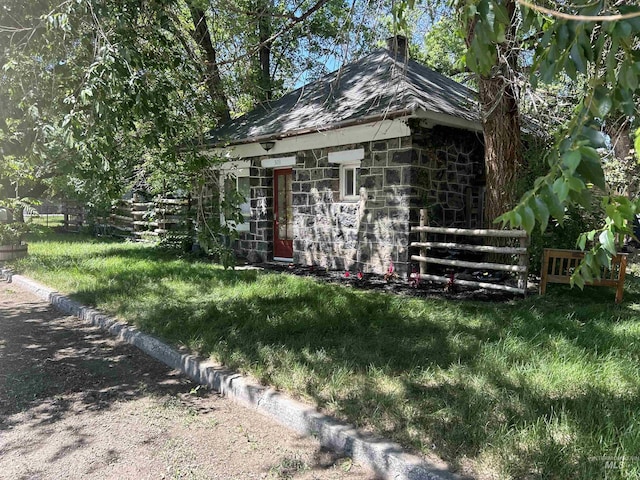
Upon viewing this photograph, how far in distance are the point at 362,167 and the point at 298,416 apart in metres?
5.82

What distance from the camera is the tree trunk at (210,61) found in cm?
710

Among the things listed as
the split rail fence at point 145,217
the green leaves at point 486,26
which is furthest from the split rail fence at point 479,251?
the split rail fence at point 145,217

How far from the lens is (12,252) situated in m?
9.86

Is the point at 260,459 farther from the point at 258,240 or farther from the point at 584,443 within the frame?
the point at 258,240

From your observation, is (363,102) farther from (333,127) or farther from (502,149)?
(502,149)

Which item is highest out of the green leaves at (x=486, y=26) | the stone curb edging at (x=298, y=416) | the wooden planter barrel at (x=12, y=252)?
the green leaves at (x=486, y=26)

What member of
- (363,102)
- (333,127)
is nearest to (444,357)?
(333,127)

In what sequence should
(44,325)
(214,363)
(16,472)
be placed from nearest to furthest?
1. (16,472)
2. (214,363)
3. (44,325)

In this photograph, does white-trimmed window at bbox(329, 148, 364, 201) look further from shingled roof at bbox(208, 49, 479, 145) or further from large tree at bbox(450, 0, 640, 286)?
large tree at bbox(450, 0, 640, 286)

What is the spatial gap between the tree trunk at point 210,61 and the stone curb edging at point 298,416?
11.9 feet

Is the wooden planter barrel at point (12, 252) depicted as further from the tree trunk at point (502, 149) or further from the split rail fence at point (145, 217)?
the tree trunk at point (502, 149)

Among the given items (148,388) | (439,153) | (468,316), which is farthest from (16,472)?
(439,153)

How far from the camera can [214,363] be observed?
405 centimetres

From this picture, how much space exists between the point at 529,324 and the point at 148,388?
3.84m
